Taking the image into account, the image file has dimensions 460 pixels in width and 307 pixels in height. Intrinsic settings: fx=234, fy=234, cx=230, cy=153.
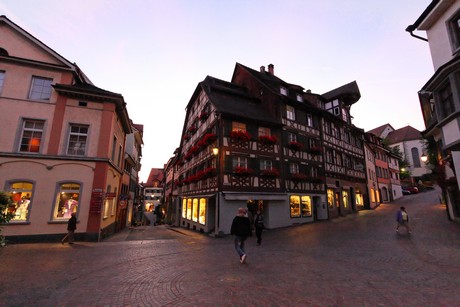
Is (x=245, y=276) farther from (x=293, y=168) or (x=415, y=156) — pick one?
(x=415, y=156)

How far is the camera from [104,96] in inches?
586

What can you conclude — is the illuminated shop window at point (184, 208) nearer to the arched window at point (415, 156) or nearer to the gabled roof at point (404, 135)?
the gabled roof at point (404, 135)

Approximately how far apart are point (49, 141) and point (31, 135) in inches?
46.3

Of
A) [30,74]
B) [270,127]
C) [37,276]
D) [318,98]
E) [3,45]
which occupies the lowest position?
[37,276]

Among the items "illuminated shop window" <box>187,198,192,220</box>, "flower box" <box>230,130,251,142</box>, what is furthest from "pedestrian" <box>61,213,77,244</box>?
"illuminated shop window" <box>187,198,192,220</box>

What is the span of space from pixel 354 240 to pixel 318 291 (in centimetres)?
751

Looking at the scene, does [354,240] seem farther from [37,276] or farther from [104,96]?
[104,96]

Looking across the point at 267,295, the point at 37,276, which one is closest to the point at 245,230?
the point at 267,295

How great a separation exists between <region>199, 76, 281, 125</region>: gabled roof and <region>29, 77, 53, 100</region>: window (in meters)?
10.8

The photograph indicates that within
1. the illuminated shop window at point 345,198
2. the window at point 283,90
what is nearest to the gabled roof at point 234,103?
the window at point 283,90

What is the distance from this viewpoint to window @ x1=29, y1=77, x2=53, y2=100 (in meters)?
14.2

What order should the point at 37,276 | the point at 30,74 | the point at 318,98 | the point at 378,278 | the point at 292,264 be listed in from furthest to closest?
the point at 318,98
the point at 30,74
the point at 292,264
the point at 37,276
the point at 378,278

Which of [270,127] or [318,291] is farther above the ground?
[270,127]

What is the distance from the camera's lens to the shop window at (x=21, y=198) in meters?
12.5
